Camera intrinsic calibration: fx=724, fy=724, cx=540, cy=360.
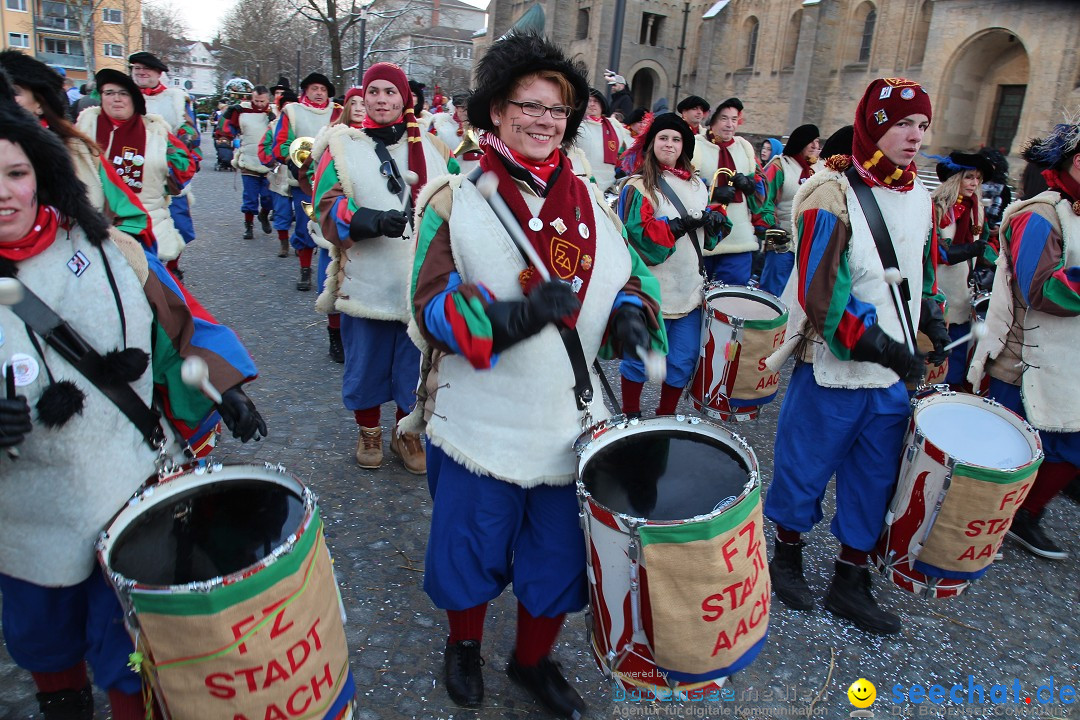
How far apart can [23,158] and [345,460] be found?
2.92 meters

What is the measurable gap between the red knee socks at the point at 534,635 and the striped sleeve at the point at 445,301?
0.94 meters

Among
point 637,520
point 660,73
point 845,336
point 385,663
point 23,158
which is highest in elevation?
point 660,73

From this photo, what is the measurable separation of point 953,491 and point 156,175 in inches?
221

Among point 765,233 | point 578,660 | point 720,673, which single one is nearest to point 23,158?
point 720,673

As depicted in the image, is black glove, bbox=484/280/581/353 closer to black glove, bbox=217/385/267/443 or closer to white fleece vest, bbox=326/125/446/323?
black glove, bbox=217/385/267/443

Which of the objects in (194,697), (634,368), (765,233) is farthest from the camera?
(765,233)

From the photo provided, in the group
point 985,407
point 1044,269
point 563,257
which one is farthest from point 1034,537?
point 563,257

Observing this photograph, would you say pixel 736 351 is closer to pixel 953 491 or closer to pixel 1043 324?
pixel 1043 324

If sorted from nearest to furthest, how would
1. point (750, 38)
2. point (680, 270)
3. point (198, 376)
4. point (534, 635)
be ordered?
1. point (198, 376)
2. point (534, 635)
3. point (680, 270)
4. point (750, 38)

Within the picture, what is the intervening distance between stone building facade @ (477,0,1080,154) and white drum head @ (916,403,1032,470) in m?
12.6

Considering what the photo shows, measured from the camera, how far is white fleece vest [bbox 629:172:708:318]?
487cm

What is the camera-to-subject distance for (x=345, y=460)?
14.7 feet

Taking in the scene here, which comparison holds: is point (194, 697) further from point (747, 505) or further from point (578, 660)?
point (578, 660)

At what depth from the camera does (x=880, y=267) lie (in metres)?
2.96
